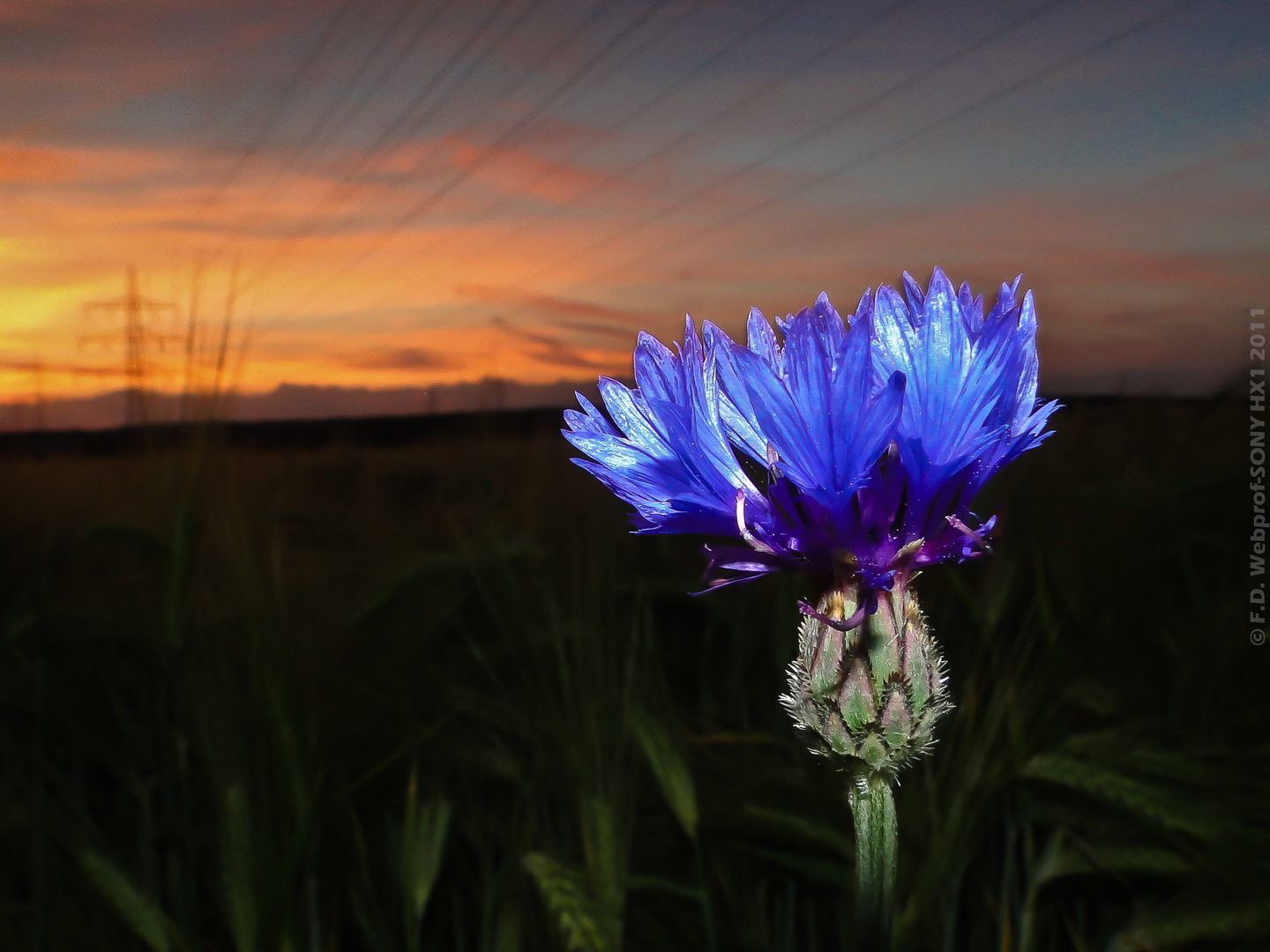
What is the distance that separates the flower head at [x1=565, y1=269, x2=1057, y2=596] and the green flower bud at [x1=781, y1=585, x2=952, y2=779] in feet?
0.07

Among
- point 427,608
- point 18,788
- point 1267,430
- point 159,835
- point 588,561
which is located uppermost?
point 1267,430

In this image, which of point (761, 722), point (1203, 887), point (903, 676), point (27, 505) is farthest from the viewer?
point (27, 505)

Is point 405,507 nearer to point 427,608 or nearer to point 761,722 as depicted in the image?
point 427,608

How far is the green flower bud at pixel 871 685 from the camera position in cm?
55

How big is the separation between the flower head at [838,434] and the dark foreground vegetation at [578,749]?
57 centimetres

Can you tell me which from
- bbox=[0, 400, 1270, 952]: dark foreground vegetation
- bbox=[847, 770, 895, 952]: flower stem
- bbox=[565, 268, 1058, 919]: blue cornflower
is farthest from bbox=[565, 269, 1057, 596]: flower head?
bbox=[0, 400, 1270, 952]: dark foreground vegetation

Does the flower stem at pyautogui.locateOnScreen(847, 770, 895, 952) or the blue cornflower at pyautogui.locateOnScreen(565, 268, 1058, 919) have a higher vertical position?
the blue cornflower at pyautogui.locateOnScreen(565, 268, 1058, 919)

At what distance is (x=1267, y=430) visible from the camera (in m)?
2.06

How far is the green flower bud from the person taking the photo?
1.82ft

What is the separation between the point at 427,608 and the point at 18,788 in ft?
2.17

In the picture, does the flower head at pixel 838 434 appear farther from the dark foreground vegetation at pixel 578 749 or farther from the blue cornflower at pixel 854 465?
the dark foreground vegetation at pixel 578 749

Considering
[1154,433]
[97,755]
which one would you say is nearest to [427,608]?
[97,755]

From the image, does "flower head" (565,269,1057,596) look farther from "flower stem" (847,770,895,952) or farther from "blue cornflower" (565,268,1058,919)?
"flower stem" (847,770,895,952)

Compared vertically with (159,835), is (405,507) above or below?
above
